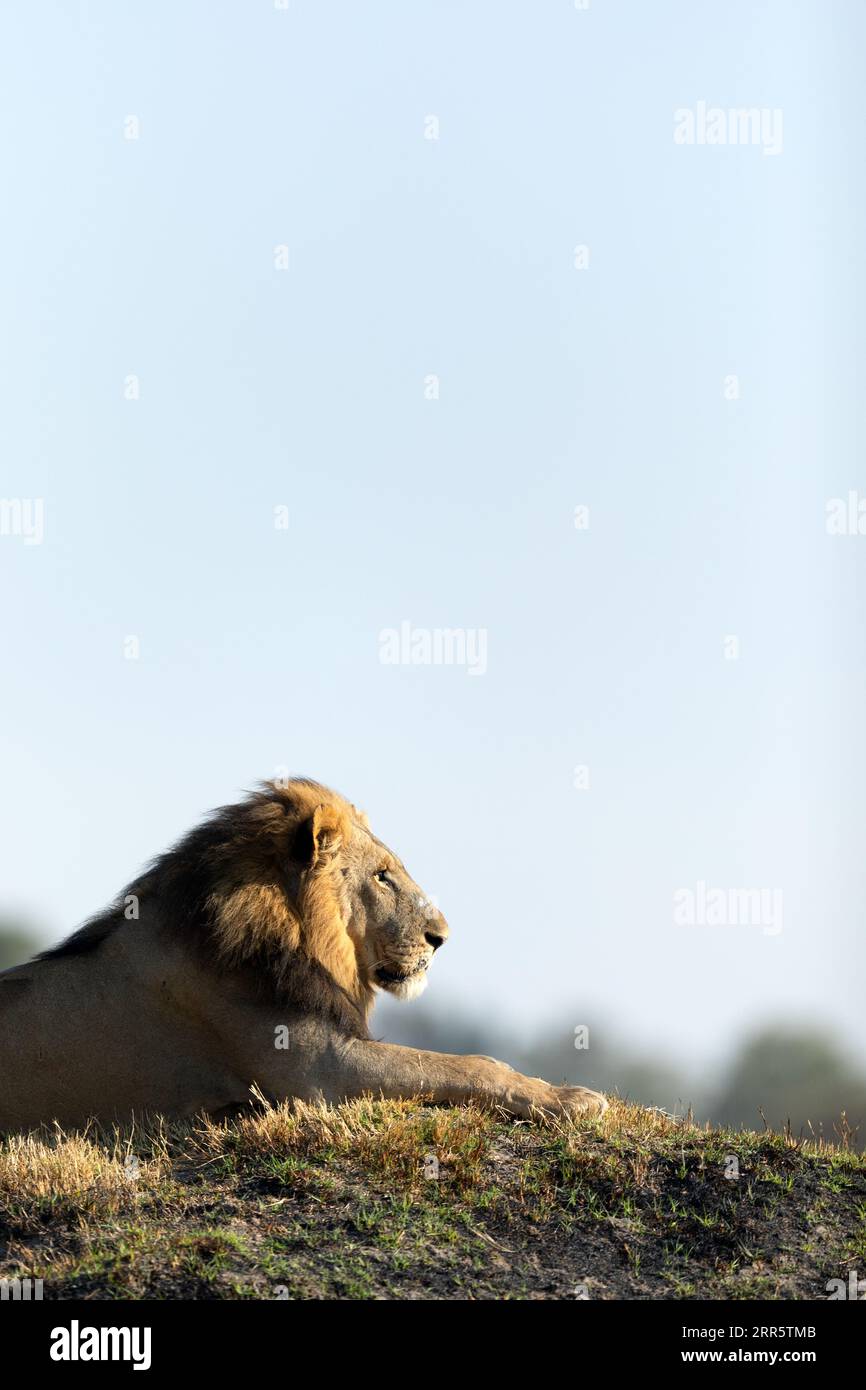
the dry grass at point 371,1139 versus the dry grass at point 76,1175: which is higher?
the dry grass at point 371,1139

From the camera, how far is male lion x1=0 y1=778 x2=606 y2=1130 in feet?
31.7

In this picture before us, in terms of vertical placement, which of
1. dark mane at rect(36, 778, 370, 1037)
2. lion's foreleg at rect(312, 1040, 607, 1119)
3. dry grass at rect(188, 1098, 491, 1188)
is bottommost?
dry grass at rect(188, 1098, 491, 1188)

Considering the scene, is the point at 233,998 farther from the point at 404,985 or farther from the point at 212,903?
the point at 404,985

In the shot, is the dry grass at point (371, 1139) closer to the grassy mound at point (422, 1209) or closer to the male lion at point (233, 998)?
the grassy mound at point (422, 1209)

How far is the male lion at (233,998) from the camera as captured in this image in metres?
9.67

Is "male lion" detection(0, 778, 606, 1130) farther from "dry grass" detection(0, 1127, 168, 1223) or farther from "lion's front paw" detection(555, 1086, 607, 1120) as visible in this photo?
"dry grass" detection(0, 1127, 168, 1223)

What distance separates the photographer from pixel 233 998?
984 centimetres

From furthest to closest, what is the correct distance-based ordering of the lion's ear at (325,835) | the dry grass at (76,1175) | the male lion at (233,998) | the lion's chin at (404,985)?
the lion's chin at (404,985)
the lion's ear at (325,835)
the male lion at (233,998)
the dry grass at (76,1175)

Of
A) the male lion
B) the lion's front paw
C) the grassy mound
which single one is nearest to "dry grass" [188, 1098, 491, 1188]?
the grassy mound

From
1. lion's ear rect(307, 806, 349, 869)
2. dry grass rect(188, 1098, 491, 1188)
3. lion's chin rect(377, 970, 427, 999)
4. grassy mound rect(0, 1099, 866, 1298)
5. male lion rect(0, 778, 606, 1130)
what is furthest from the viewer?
lion's chin rect(377, 970, 427, 999)

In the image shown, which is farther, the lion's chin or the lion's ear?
the lion's chin

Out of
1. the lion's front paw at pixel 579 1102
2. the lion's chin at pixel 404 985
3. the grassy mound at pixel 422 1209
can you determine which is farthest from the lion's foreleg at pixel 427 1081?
the lion's chin at pixel 404 985

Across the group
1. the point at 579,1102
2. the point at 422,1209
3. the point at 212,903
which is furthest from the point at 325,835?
the point at 422,1209
